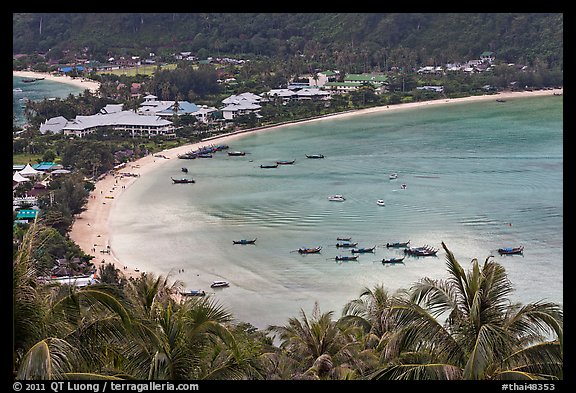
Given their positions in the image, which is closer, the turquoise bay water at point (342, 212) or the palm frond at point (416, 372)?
the palm frond at point (416, 372)

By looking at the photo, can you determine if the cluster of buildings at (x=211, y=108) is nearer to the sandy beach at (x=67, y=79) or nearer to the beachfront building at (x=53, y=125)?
the beachfront building at (x=53, y=125)

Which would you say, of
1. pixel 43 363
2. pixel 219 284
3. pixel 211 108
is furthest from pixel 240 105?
pixel 43 363

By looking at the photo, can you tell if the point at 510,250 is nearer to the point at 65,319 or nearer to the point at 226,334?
the point at 226,334

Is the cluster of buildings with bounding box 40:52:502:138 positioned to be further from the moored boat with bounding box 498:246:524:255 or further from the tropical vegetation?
the tropical vegetation

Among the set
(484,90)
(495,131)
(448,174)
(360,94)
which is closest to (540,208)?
(448,174)

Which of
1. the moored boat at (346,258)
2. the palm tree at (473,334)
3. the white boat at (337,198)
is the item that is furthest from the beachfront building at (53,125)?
the palm tree at (473,334)

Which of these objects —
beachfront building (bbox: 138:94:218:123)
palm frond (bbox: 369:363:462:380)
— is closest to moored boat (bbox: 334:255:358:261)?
palm frond (bbox: 369:363:462:380)
